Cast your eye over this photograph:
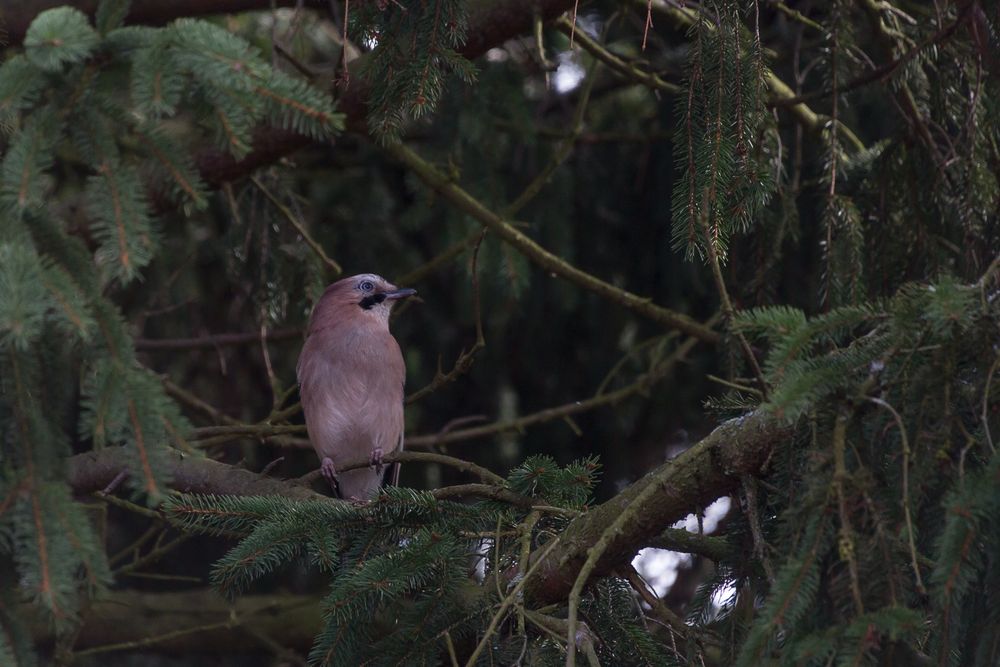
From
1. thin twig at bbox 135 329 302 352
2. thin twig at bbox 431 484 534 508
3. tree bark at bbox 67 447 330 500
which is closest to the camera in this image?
thin twig at bbox 431 484 534 508

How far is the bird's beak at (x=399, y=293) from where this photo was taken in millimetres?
5414

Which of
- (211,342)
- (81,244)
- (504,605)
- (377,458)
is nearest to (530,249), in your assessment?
(377,458)

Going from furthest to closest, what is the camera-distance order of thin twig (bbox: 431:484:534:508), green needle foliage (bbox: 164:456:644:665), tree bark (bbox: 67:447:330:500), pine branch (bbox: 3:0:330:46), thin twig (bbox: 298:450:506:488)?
pine branch (bbox: 3:0:330:46) < tree bark (bbox: 67:447:330:500) < thin twig (bbox: 298:450:506:488) < thin twig (bbox: 431:484:534:508) < green needle foliage (bbox: 164:456:644:665)

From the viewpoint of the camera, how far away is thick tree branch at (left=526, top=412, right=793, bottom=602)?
280 centimetres

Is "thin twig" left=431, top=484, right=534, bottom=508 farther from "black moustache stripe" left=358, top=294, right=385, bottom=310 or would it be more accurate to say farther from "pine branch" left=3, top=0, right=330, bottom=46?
"black moustache stripe" left=358, top=294, right=385, bottom=310

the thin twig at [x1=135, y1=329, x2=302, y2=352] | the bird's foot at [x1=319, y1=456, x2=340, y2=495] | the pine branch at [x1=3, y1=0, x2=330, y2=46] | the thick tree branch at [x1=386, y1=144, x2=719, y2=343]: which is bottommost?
the bird's foot at [x1=319, y1=456, x2=340, y2=495]

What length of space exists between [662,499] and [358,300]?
3164 mm

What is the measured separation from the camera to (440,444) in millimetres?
5340

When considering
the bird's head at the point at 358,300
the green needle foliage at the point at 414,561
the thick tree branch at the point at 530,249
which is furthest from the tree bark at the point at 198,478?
the bird's head at the point at 358,300

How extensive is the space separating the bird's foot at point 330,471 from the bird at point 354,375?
14 mm

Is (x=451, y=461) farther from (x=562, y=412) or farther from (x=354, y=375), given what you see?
(x=354, y=375)

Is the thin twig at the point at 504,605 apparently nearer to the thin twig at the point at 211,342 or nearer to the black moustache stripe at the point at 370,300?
the thin twig at the point at 211,342

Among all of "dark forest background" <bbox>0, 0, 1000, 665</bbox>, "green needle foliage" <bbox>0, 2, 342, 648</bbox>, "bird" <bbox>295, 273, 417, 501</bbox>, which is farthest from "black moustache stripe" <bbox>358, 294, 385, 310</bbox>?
"green needle foliage" <bbox>0, 2, 342, 648</bbox>

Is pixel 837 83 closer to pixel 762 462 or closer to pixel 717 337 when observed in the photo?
pixel 717 337
